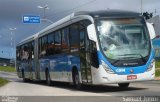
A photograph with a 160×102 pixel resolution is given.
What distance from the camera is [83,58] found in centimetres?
1942

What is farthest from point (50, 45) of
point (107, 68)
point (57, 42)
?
point (107, 68)

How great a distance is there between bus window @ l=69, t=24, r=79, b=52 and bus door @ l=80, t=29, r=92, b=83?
0.62 m

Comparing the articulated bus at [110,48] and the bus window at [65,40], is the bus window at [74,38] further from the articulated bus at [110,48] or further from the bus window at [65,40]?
the bus window at [65,40]

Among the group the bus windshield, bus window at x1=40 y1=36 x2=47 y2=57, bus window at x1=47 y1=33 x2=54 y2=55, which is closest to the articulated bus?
the bus windshield

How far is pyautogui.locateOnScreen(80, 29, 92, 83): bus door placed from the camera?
742 inches

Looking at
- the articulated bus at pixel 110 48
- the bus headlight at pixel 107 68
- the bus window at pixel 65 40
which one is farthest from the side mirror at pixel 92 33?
the bus window at pixel 65 40

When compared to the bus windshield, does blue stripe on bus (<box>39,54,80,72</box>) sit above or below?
below

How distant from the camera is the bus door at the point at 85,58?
18859 mm

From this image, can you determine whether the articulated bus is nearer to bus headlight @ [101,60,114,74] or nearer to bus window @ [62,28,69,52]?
bus headlight @ [101,60,114,74]

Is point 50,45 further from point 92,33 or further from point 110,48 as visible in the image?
point 110,48

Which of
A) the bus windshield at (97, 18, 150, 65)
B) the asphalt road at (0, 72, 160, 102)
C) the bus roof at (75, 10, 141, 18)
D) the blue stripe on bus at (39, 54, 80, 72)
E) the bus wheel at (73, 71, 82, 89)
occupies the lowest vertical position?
the asphalt road at (0, 72, 160, 102)

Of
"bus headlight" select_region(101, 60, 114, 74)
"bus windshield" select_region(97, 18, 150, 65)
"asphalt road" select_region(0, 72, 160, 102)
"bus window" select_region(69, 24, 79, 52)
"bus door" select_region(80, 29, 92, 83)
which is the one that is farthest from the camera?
"bus window" select_region(69, 24, 79, 52)

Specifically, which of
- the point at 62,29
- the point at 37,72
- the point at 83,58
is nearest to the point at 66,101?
the point at 83,58

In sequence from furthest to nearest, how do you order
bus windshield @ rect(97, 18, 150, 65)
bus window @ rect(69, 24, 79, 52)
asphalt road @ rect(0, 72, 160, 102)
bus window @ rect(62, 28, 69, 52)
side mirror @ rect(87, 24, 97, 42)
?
bus window @ rect(62, 28, 69, 52)
bus window @ rect(69, 24, 79, 52)
side mirror @ rect(87, 24, 97, 42)
bus windshield @ rect(97, 18, 150, 65)
asphalt road @ rect(0, 72, 160, 102)
